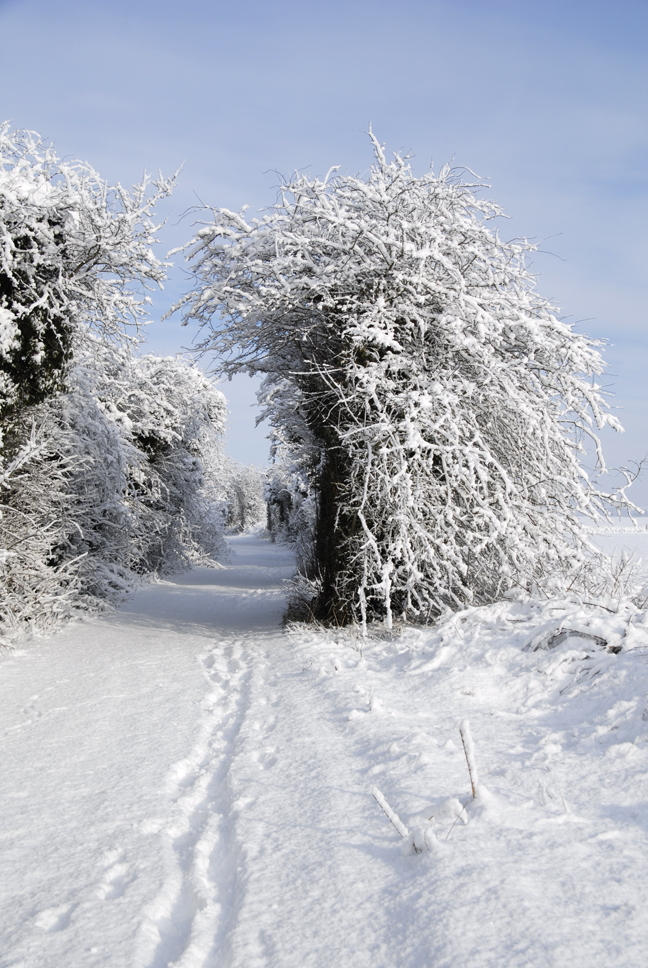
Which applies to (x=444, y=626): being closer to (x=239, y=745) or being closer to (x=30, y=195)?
(x=239, y=745)

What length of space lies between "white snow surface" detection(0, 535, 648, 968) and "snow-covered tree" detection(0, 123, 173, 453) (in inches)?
172

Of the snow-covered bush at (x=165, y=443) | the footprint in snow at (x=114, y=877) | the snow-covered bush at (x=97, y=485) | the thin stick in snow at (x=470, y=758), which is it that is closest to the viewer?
the footprint in snow at (x=114, y=877)

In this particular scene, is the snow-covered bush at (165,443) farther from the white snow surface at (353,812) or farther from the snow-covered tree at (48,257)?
the white snow surface at (353,812)

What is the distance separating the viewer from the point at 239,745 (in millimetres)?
4062

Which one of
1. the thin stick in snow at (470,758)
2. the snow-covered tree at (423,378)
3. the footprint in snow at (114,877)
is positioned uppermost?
the snow-covered tree at (423,378)

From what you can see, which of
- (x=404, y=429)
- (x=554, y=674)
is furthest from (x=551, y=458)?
(x=554, y=674)

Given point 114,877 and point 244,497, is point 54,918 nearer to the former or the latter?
point 114,877

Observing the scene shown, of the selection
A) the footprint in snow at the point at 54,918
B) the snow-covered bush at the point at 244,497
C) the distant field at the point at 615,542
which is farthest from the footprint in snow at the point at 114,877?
the snow-covered bush at the point at 244,497

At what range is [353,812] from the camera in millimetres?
2822

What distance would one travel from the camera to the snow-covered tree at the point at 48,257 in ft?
24.5

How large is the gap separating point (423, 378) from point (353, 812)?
5.34 meters

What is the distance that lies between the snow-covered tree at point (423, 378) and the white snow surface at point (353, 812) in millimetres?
1478

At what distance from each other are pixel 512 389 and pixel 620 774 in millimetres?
4880

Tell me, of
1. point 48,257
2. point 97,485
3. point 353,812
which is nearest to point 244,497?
point 97,485
